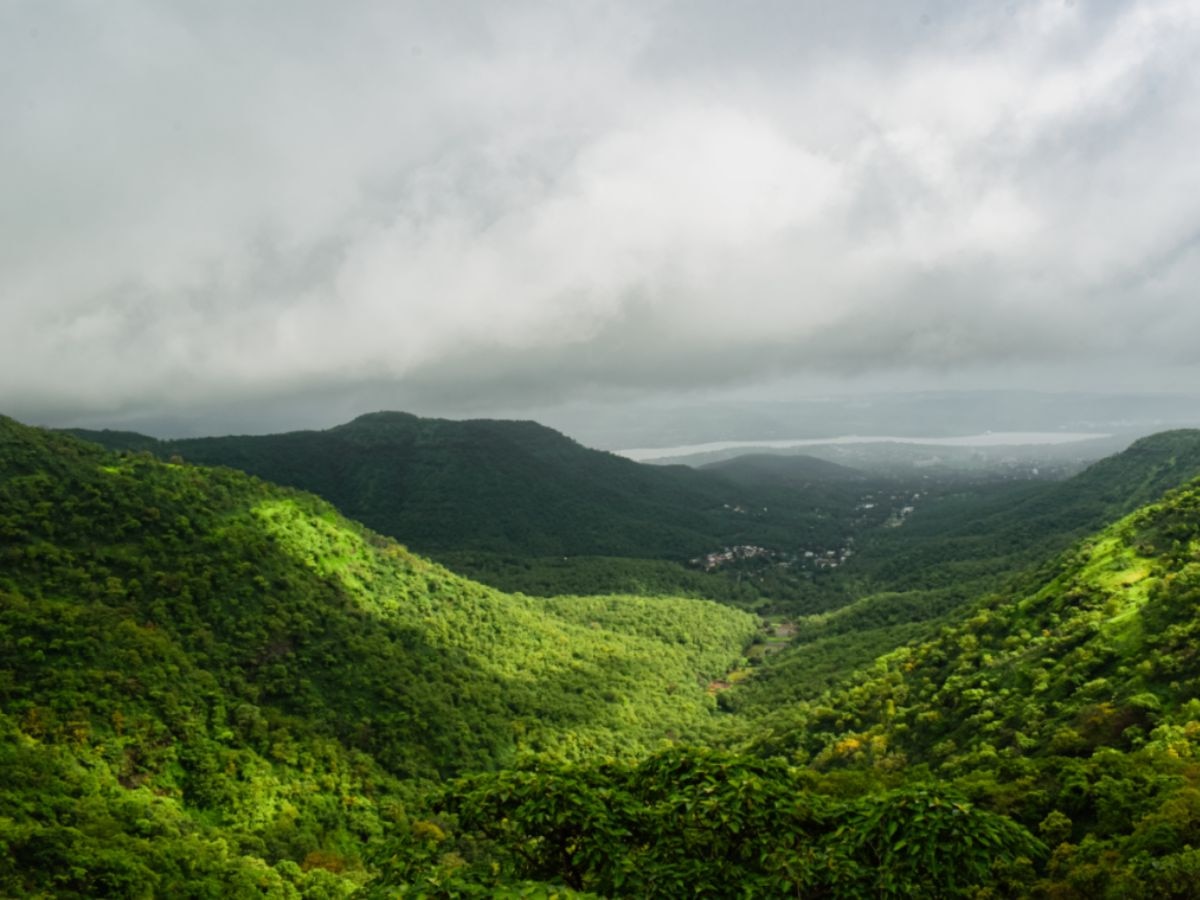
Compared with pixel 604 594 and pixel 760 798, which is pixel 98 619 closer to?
pixel 760 798

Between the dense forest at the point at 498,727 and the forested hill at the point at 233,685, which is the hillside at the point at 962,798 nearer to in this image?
the dense forest at the point at 498,727

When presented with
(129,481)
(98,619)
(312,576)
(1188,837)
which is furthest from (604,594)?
(1188,837)

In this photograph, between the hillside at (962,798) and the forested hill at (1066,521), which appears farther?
the forested hill at (1066,521)

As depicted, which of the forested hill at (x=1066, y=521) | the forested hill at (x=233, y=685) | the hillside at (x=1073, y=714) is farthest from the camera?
the forested hill at (x=1066, y=521)

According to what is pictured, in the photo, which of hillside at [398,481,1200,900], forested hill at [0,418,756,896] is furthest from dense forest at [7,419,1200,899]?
forested hill at [0,418,756,896]

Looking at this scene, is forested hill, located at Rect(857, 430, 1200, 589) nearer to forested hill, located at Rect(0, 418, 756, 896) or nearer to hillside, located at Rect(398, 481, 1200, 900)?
forested hill, located at Rect(0, 418, 756, 896)

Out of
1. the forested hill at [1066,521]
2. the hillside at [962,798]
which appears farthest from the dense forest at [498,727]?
the forested hill at [1066,521]
